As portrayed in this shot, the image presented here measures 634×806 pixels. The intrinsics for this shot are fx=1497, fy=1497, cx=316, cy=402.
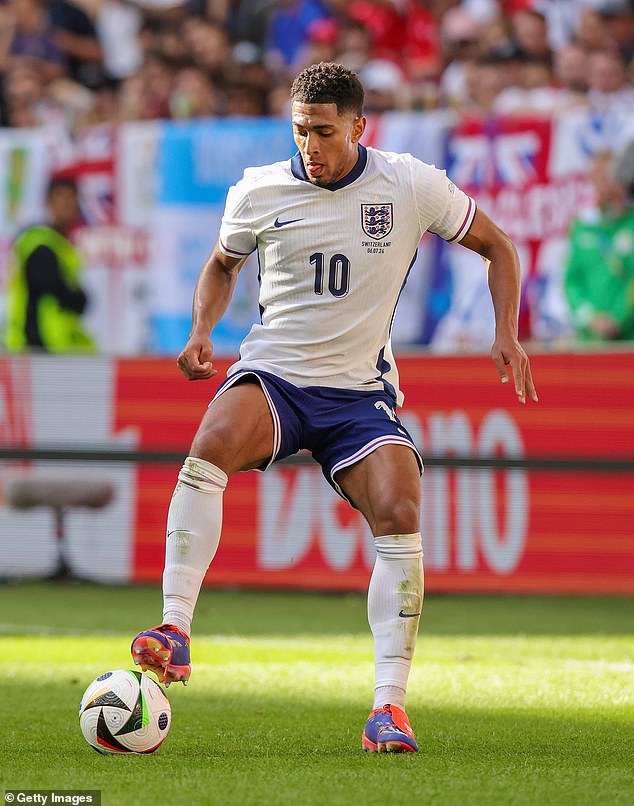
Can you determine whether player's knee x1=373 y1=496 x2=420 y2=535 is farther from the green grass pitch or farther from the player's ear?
the player's ear

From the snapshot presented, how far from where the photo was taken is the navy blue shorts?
519 centimetres

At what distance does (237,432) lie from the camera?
508 cm

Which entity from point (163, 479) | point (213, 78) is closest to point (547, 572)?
point (163, 479)

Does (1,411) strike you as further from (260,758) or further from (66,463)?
(260,758)

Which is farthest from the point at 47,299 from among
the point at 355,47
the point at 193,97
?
the point at 355,47

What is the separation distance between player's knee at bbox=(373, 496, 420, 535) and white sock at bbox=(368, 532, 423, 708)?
0.08 ft

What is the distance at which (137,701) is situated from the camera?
184 inches

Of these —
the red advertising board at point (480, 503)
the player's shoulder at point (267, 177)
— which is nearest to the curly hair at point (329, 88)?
the player's shoulder at point (267, 177)

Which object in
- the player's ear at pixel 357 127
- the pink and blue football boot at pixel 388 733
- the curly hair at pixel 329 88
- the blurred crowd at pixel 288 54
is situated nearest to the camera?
the pink and blue football boot at pixel 388 733

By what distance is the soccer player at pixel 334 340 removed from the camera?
16.6 feet

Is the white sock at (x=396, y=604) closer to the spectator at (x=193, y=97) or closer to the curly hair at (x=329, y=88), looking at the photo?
the curly hair at (x=329, y=88)

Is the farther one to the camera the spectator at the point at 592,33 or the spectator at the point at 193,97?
the spectator at the point at 193,97

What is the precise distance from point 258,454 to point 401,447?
0.50 m

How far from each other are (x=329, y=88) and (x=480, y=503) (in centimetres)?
545
